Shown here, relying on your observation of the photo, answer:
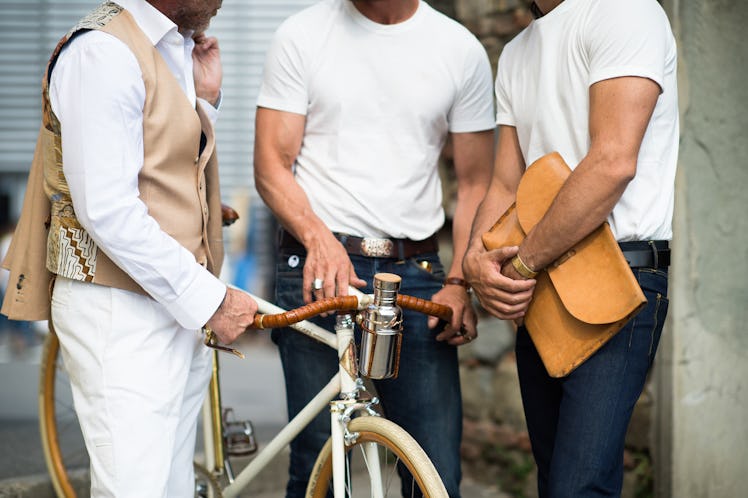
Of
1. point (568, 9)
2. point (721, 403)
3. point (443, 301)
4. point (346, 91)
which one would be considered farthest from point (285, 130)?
point (721, 403)

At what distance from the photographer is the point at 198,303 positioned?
2.16 meters

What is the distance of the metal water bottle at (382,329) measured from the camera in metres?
2.27

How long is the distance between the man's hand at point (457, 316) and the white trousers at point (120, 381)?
32.8 inches

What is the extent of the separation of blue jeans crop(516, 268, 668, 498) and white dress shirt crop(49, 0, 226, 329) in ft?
3.11

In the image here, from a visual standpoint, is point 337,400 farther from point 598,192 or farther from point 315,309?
point 598,192

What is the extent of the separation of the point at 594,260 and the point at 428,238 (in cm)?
74

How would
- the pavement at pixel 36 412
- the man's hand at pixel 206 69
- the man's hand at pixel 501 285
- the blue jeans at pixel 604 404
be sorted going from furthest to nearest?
the pavement at pixel 36 412, the man's hand at pixel 206 69, the man's hand at pixel 501 285, the blue jeans at pixel 604 404

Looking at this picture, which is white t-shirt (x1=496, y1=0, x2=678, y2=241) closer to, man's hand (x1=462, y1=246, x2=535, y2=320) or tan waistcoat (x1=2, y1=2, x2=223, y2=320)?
man's hand (x1=462, y1=246, x2=535, y2=320)

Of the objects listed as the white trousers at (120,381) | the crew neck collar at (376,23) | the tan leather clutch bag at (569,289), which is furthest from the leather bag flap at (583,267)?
the white trousers at (120,381)

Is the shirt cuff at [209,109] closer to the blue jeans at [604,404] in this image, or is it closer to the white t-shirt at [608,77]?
the white t-shirt at [608,77]

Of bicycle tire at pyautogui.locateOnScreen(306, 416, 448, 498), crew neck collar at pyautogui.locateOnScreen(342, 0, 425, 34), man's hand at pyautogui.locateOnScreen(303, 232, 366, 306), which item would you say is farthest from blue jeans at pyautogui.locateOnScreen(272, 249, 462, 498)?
crew neck collar at pyautogui.locateOnScreen(342, 0, 425, 34)

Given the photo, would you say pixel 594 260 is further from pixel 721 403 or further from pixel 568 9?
pixel 721 403

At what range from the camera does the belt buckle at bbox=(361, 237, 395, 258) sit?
272 cm

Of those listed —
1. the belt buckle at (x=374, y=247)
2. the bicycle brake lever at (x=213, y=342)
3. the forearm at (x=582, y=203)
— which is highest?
the forearm at (x=582, y=203)
